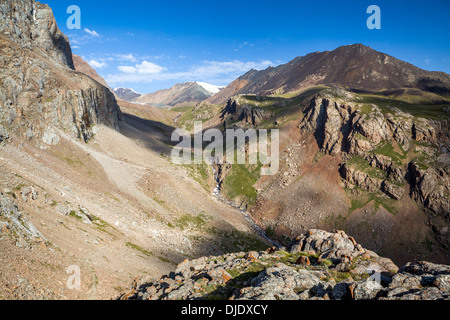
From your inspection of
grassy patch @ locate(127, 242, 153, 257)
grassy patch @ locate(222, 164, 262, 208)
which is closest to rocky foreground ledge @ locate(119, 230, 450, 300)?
grassy patch @ locate(127, 242, 153, 257)

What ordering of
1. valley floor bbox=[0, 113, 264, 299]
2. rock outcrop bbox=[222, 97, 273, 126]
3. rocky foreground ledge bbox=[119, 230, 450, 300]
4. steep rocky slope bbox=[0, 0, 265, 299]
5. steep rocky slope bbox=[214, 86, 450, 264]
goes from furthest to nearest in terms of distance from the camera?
rock outcrop bbox=[222, 97, 273, 126], steep rocky slope bbox=[214, 86, 450, 264], steep rocky slope bbox=[0, 0, 265, 299], valley floor bbox=[0, 113, 264, 299], rocky foreground ledge bbox=[119, 230, 450, 300]

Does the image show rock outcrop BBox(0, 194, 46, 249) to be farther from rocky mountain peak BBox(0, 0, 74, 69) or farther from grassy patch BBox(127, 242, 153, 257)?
rocky mountain peak BBox(0, 0, 74, 69)

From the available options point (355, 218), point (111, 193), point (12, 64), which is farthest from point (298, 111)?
point (12, 64)

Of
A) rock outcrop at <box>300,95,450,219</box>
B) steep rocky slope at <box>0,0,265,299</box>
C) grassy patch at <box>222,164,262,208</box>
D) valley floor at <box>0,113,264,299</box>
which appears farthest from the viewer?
grassy patch at <box>222,164,262,208</box>

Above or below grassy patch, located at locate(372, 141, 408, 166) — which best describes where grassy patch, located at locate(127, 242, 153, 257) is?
below

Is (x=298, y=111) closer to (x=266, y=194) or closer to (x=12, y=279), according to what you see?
(x=266, y=194)
